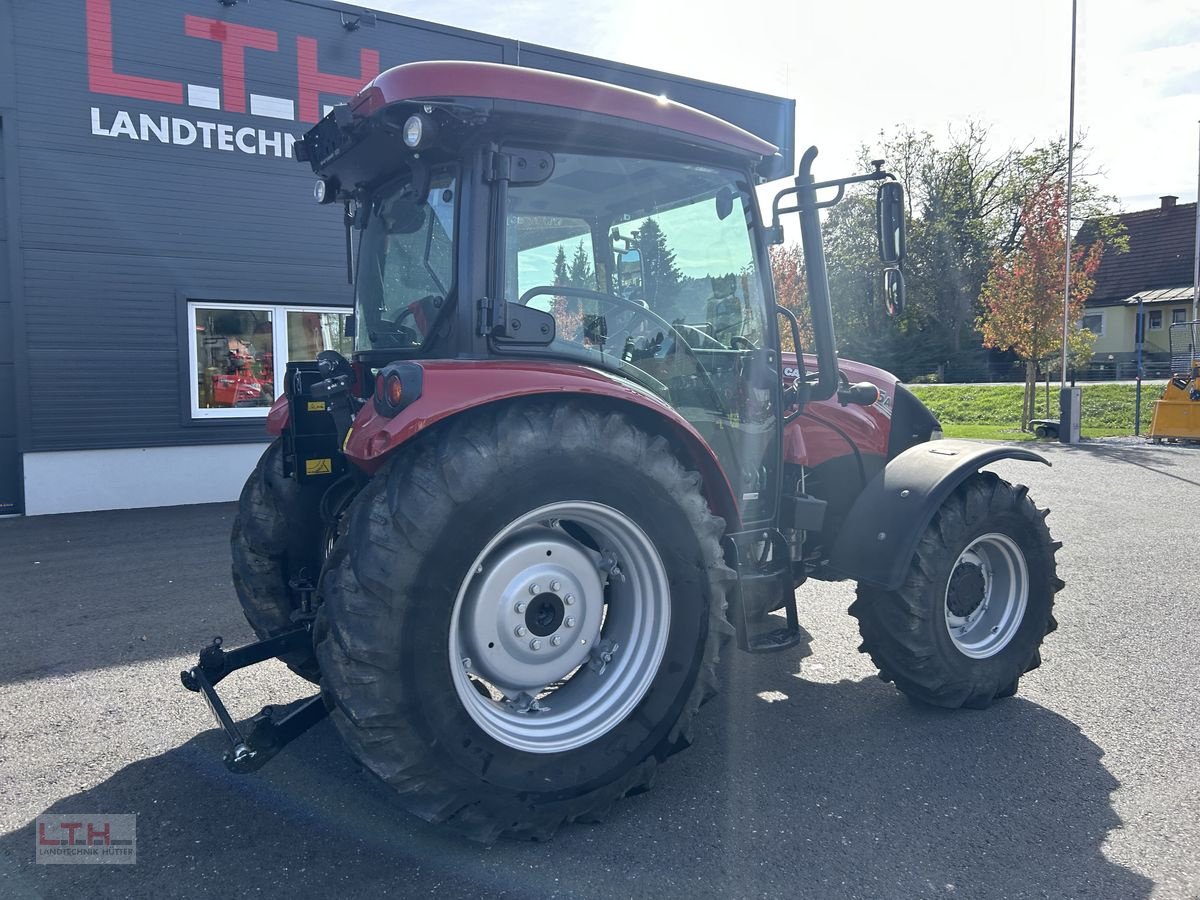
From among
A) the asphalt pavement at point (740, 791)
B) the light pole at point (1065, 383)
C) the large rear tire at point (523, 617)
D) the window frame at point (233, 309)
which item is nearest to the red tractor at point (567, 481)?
the large rear tire at point (523, 617)

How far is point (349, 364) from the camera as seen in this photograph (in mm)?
3713

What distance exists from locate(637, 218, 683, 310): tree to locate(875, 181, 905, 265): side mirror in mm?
831

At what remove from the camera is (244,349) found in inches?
421

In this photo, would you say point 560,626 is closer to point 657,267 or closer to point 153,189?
point 657,267

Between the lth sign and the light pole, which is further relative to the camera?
the light pole

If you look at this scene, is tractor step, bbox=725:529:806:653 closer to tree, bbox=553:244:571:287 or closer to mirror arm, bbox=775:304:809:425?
mirror arm, bbox=775:304:809:425

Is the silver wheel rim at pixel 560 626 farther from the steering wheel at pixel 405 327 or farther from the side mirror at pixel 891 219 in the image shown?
the side mirror at pixel 891 219

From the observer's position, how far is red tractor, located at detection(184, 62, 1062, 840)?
8.99 ft

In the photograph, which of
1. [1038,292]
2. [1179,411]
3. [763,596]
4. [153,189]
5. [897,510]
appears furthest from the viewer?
[1038,292]

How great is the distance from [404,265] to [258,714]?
1749 millimetres

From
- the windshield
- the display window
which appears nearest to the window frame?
the display window

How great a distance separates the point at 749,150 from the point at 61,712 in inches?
155

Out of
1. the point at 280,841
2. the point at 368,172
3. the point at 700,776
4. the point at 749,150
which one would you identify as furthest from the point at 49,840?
the point at 749,150

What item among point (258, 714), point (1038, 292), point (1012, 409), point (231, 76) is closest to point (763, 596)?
point (258, 714)
